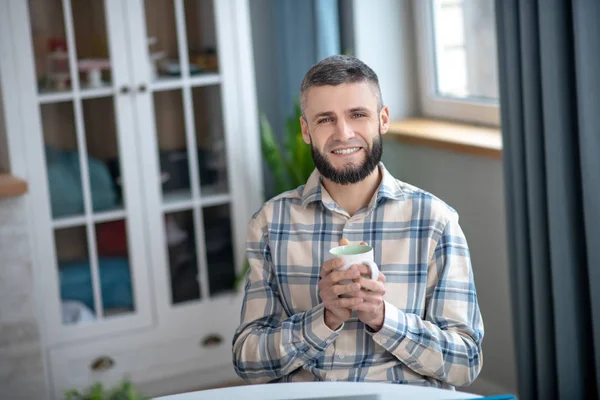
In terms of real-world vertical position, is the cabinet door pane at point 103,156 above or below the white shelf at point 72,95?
below

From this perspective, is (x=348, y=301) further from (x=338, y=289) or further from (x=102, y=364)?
(x=102, y=364)

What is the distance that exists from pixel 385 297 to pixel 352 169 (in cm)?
26

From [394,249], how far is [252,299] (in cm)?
30

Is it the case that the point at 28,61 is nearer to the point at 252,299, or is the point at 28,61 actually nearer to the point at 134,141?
the point at 134,141

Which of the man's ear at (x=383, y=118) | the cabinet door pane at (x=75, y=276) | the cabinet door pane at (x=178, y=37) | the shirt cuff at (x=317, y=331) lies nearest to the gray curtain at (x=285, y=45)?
the cabinet door pane at (x=178, y=37)

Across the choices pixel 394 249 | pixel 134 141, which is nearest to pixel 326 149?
pixel 394 249

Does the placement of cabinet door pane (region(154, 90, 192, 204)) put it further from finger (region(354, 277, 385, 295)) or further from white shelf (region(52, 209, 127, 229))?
finger (region(354, 277, 385, 295))

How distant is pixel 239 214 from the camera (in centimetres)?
339

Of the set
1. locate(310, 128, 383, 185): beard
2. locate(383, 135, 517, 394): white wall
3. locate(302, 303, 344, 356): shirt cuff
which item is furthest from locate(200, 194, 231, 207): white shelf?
locate(302, 303, 344, 356): shirt cuff

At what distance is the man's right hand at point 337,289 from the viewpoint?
1.56 meters

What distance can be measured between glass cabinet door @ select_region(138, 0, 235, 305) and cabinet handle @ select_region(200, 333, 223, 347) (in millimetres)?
159

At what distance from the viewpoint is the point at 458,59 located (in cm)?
329

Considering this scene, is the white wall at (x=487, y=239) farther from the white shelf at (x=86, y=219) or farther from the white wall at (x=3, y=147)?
the white wall at (x=3, y=147)

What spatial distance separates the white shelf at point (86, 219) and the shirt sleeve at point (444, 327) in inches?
67.6
